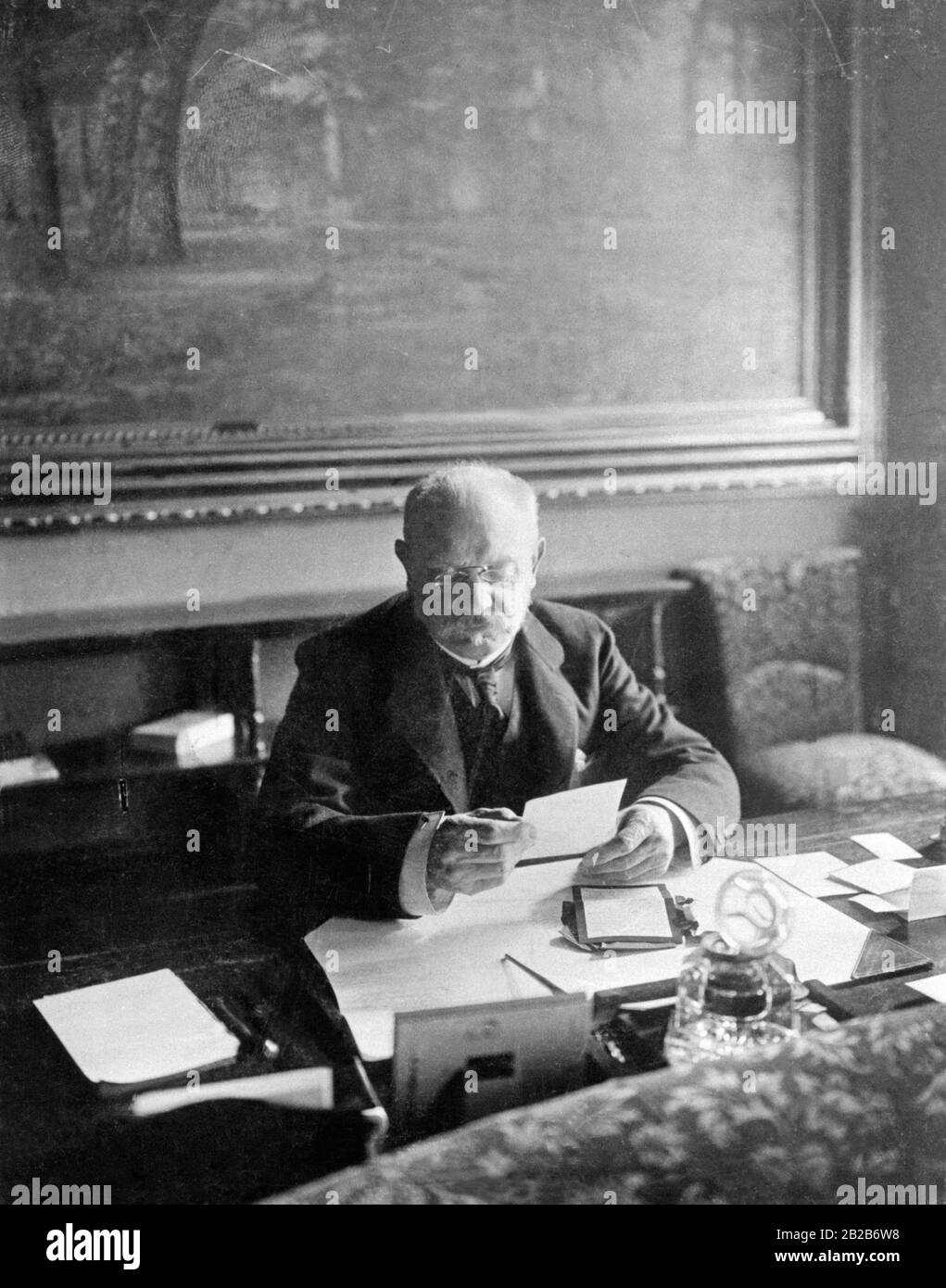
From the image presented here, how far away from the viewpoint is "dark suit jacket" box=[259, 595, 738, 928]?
190cm

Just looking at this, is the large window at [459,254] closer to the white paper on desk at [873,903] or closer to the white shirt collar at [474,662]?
the white shirt collar at [474,662]

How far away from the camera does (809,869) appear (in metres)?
1.89

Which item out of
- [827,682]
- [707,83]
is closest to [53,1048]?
[827,682]

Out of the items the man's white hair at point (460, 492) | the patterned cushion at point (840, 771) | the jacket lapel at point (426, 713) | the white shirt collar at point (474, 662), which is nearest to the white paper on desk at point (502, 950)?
the jacket lapel at point (426, 713)

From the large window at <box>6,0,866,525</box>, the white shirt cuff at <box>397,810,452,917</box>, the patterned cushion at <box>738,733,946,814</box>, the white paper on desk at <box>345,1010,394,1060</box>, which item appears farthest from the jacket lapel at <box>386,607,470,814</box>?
the patterned cushion at <box>738,733,946,814</box>

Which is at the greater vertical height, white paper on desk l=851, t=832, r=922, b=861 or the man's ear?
the man's ear

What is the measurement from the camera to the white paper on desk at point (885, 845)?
192cm

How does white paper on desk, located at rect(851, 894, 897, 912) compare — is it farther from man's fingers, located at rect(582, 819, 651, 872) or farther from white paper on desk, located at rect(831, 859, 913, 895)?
man's fingers, located at rect(582, 819, 651, 872)

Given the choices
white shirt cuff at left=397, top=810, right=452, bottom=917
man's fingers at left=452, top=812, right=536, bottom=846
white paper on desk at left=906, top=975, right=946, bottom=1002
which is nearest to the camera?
white paper on desk at left=906, top=975, right=946, bottom=1002

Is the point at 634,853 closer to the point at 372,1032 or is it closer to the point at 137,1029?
the point at 372,1032

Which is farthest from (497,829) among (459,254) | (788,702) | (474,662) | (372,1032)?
(459,254)

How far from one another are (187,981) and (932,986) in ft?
3.40

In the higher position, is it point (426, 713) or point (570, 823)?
point (426, 713)

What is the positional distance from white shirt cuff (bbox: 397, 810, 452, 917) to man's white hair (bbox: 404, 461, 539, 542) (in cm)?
55
